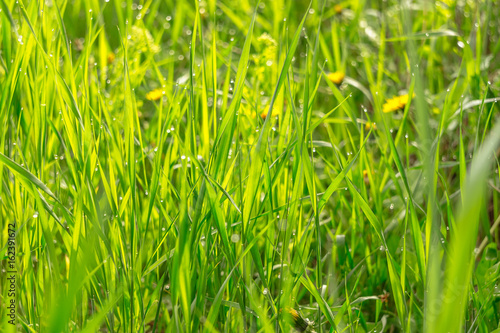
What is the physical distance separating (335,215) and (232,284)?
17.0 inches

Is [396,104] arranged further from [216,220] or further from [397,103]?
[216,220]

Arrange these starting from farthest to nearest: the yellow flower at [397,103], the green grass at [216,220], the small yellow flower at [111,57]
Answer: the small yellow flower at [111,57], the yellow flower at [397,103], the green grass at [216,220]

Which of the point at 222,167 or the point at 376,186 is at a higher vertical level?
the point at 222,167

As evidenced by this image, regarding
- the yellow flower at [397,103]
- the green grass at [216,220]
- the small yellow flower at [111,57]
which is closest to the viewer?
the green grass at [216,220]

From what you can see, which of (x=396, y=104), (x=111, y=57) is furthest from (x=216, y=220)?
(x=111, y=57)

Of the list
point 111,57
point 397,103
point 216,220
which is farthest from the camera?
point 111,57

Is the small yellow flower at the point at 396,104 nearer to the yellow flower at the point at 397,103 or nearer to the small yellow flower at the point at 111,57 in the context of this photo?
the yellow flower at the point at 397,103

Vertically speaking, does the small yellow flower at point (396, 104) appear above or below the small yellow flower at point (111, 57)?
below

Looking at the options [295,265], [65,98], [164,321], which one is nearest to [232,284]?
[295,265]

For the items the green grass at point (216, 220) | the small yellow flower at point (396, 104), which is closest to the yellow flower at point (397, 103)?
the small yellow flower at point (396, 104)

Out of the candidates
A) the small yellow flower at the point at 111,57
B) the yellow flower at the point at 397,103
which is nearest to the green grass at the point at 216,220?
the yellow flower at the point at 397,103

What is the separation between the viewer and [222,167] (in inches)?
30.6

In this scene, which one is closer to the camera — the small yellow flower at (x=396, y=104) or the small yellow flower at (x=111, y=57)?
the small yellow flower at (x=396, y=104)

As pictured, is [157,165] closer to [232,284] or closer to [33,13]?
[232,284]
